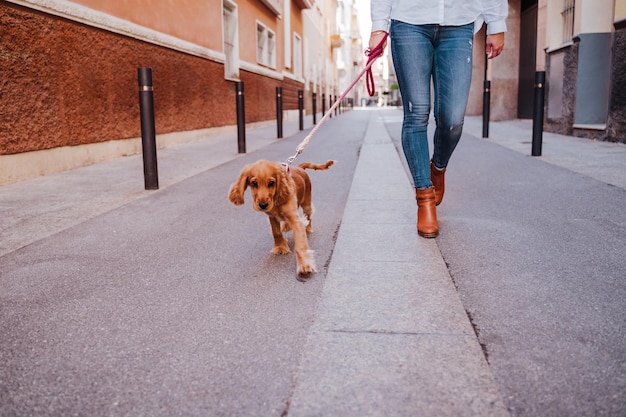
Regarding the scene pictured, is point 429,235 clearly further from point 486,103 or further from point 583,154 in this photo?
point 486,103

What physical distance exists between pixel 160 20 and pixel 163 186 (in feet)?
16.0

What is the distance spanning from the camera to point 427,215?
3.33m

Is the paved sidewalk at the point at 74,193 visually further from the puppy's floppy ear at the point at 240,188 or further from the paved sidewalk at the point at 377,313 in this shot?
the puppy's floppy ear at the point at 240,188

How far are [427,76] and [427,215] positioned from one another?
82 centimetres

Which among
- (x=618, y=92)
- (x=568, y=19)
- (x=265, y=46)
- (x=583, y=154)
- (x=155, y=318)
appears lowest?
(x=155, y=318)

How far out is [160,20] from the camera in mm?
9195

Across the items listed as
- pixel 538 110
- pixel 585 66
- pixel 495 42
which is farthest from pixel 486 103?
pixel 495 42

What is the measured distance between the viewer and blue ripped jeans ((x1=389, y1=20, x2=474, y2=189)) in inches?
128

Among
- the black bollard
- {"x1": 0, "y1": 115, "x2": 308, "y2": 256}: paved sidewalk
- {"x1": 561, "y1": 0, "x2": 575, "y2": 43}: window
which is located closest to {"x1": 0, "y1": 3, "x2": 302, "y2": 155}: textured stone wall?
{"x1": 0, "y1": 115, "x2": 308, "y2": 256}: paved sidewalk

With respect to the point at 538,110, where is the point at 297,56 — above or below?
above

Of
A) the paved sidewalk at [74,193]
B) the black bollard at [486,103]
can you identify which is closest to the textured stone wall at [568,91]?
the black bollard at [486,103]

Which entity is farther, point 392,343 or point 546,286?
point 546,286

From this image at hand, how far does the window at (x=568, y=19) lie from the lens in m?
10.6

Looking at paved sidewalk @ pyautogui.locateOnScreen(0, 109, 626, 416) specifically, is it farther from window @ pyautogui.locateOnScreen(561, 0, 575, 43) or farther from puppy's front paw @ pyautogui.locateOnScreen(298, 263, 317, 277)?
window @ pyautogui.locateOnScreen(561, 0, 575, 43)
